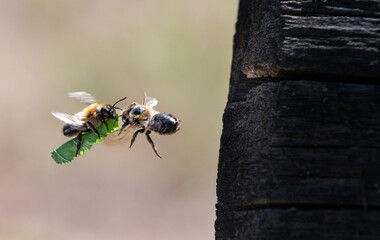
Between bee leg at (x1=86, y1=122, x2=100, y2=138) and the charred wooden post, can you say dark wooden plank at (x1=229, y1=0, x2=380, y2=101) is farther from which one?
bee leg at (x1=86, y1=122, x2=100, y2=138)

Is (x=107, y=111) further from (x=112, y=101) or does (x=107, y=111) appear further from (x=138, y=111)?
(x=112, y=101)

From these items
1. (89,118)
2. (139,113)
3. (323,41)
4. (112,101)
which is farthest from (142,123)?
(112,101)

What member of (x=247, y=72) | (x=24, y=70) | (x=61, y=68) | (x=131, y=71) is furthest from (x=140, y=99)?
(x=247, y=72)

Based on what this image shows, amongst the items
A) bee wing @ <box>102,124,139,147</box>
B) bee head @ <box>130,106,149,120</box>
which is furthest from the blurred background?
bee head @ <box>130,106,149,120</box>

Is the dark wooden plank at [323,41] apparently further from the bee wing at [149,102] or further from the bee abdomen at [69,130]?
the bee abdomen at [69,130]

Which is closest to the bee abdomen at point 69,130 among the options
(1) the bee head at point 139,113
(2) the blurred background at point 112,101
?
(1) the bee head at point 139,113

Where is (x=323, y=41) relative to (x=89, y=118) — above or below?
above
